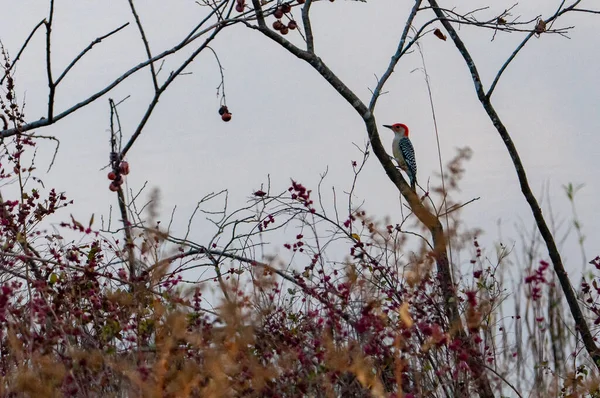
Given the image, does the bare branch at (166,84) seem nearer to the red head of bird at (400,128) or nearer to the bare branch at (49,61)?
the bare branch at (49,61)

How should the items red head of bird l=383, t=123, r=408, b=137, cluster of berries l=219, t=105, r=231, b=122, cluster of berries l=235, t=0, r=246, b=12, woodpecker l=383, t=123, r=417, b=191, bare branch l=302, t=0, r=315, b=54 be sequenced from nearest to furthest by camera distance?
cluster of berries l=219, t=105, r=231, b=122, cluster of berries l=235, t=0, r=246, b=12, bare branch l=302, t=0, r=315, b=54, woodpecker l=383, t=123, r=417, b=191, red head of bird l=383, t=123, r=408, b=137

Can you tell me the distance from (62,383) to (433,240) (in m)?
3.07

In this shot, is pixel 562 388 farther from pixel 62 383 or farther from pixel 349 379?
pixel 62 383

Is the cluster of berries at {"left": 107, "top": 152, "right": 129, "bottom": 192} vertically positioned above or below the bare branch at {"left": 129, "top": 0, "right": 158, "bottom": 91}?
below

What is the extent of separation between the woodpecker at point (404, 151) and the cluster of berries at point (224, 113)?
594 centimetres

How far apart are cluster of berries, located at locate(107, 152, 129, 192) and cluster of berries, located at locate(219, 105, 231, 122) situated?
0.82 meters

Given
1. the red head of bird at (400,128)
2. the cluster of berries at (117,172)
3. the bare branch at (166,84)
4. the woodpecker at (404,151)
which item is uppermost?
the red head of bird at (400,128)

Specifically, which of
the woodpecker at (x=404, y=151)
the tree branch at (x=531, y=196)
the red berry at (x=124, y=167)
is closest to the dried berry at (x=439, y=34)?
the tree branch at (x=531, y=196)

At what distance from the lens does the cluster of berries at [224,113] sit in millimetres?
5460

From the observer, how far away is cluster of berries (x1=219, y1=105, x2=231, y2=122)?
5.46 m

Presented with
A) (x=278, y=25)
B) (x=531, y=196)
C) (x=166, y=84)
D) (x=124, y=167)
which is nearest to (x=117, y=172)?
(x=124, y=167)

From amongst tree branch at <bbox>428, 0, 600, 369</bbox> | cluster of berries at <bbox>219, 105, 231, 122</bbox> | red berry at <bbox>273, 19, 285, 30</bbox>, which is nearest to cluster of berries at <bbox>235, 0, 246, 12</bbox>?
red berry at <bbox>273, 19, 285, 30</bbox>

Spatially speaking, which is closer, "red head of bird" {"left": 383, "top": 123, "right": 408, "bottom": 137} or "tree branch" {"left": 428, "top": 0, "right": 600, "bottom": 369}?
"tree branch" {"left": 428, "top": 0, "right": 600, "bottom": 369}

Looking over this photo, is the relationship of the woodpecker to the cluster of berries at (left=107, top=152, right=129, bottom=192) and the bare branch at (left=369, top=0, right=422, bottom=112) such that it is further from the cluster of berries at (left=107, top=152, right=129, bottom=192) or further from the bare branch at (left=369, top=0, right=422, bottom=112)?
the cluster of berries at (left=107, top=152, right=129, bottom=192)
